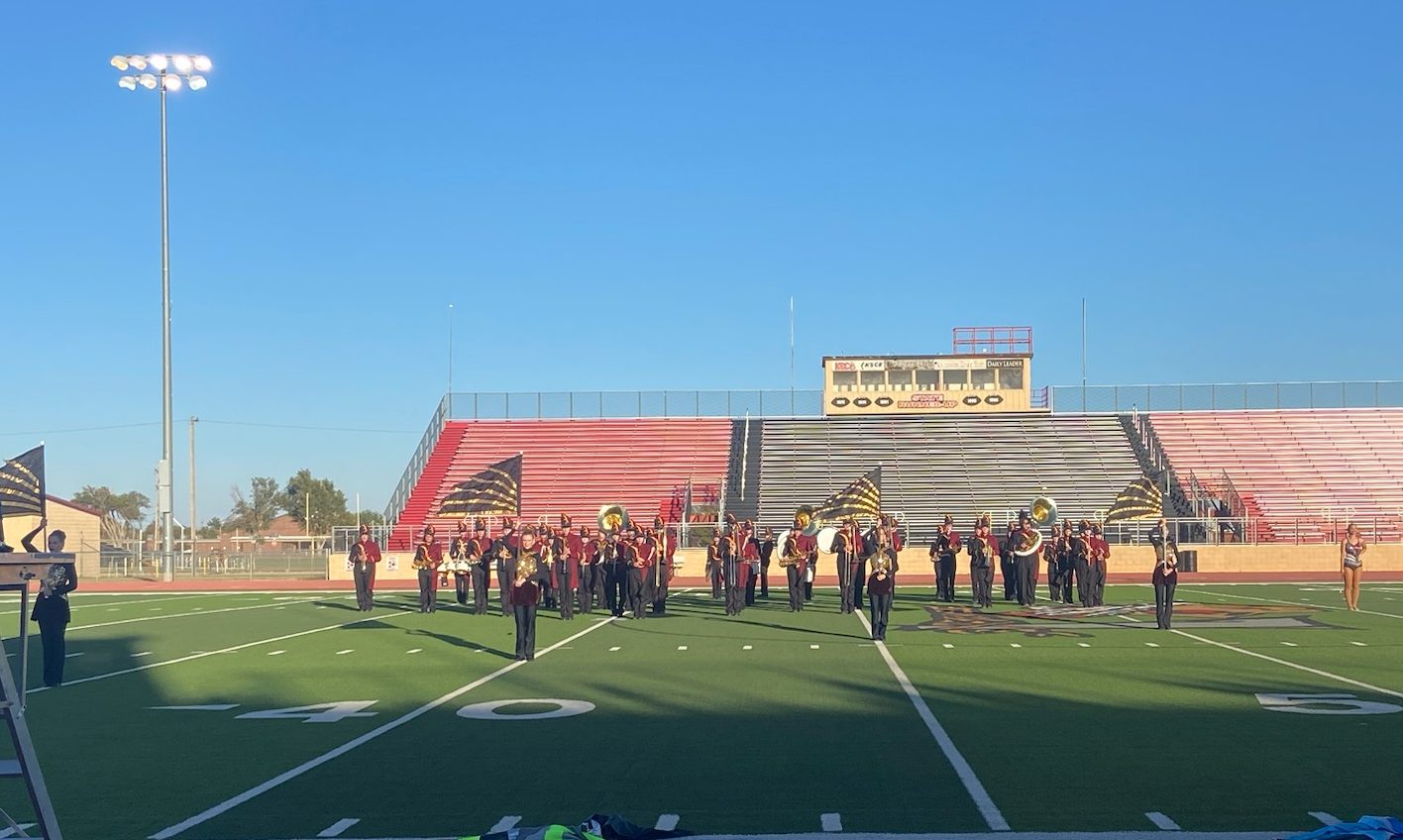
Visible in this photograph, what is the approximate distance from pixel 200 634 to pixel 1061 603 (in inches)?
604

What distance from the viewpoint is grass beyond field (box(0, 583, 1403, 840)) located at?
8.18m

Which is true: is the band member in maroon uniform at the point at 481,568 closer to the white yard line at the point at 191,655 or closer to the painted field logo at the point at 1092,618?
the white yard line at the point at 191,655

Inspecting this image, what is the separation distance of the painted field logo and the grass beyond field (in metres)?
0.40

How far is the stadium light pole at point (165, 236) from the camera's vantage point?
125 feet

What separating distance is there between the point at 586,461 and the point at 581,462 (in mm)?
199

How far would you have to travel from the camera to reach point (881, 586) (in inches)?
741


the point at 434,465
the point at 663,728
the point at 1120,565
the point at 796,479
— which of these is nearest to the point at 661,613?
the point at 663,728

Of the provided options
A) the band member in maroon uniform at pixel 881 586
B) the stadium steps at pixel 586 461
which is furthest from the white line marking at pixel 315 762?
the stadium steps at pixel 586 461

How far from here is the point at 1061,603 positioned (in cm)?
2719

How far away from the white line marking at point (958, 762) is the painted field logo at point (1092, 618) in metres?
6.41

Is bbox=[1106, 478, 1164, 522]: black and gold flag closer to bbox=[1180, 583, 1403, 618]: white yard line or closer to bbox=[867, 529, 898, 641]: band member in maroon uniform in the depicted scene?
bbox=[1180, 583, 1403, 618]: white yard line

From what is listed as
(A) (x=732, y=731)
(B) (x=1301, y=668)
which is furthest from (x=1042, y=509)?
(A) (x=732, y=731)

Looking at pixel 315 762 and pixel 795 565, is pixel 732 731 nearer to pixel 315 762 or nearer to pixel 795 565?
pixel 315 762

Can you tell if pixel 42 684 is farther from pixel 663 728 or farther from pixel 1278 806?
pixel 1278 806
